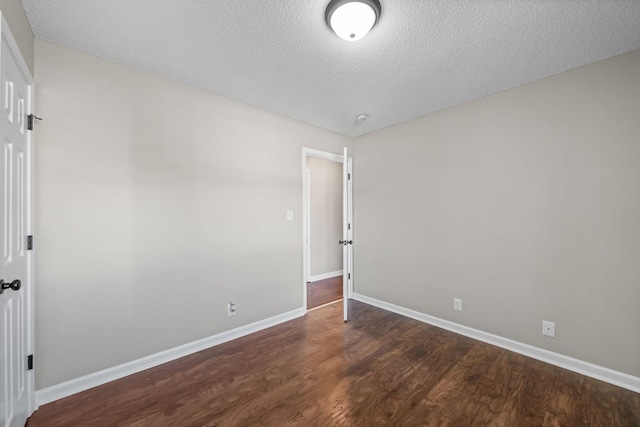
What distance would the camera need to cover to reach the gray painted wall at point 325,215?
505 centimetres

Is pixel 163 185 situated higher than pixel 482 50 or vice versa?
pixel 482 50

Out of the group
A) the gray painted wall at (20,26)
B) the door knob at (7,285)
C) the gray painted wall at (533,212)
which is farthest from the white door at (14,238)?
the gray painted wall at (533,212)

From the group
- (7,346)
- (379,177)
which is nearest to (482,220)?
(379,177)

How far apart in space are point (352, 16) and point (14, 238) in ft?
7.59

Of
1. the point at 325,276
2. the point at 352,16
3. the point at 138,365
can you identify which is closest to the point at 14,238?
the point at 138,365

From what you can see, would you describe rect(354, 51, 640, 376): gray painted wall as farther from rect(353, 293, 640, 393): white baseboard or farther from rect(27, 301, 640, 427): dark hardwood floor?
rect(27, 301, 640, 427): dark hardwood floor

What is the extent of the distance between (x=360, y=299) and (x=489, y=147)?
8.42 ft

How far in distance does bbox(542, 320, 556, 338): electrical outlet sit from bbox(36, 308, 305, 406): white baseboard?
2609 millimetres

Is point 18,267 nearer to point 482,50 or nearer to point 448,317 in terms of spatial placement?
point 482,50

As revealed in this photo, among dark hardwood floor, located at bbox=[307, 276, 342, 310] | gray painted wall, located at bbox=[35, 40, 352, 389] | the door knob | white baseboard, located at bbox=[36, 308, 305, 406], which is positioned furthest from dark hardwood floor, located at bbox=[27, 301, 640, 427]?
dark hardwood floor, located at bbox=[307, 276, 342, 310]

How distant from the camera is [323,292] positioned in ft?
13.9

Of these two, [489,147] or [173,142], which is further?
[489,147]

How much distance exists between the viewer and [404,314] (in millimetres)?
3309

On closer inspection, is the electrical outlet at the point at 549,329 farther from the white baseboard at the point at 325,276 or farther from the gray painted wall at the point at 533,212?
the white baseboard at the point at 325,276
